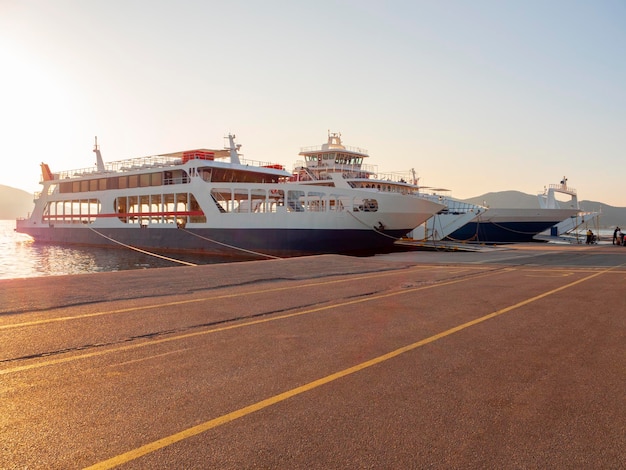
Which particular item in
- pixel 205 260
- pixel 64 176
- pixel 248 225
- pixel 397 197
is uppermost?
pixel 64 176

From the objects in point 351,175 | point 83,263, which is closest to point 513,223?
point 351,175

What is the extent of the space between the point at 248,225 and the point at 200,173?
A: 7.02 metres

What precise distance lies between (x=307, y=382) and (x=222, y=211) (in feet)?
102

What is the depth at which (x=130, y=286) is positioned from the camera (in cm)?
1052

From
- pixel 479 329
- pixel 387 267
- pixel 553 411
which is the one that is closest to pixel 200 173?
pixel 387 267

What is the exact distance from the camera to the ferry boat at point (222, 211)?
30.4 m

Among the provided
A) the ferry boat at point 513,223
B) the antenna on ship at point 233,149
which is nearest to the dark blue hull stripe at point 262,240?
the antenna on ship at point 233,149

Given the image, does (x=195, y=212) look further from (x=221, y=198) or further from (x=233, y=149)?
(x=233, y=149)

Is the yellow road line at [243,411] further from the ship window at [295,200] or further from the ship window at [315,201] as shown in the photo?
the ship window at [295,200]

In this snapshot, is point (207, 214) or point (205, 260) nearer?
point (205, 260)

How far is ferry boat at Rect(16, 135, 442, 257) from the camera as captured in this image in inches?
1197

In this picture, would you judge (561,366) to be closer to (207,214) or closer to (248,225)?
(248,225)

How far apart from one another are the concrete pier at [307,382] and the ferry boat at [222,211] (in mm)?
20857

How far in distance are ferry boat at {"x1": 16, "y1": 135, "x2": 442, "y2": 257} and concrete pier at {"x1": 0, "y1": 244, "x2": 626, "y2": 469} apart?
2086 centimetres
